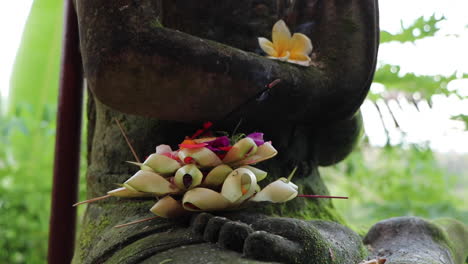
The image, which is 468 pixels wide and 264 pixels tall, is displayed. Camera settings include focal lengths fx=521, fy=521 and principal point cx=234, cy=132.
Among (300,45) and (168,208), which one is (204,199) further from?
(300,45)

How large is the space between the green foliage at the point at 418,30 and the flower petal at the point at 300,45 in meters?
1.07

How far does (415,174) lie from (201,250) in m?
2.33

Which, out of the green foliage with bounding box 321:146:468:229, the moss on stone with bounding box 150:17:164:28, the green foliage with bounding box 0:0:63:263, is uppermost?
the moss on stone with bounding box 150:17:164:28

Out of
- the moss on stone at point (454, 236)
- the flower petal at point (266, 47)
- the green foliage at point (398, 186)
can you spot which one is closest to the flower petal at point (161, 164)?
the flower petal at point (266, 47)

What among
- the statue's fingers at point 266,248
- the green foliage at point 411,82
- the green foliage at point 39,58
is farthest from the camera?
the green foliage at point 39,58

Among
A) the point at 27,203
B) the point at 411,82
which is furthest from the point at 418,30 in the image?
the point at 27,203

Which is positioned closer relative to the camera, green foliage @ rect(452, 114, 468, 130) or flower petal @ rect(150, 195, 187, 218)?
flower petal @ rect(150, 195, 187, 218)

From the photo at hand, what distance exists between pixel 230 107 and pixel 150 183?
0.71 ft

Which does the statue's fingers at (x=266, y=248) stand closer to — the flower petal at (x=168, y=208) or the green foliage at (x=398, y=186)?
the flower petal at (x=168, y=208)

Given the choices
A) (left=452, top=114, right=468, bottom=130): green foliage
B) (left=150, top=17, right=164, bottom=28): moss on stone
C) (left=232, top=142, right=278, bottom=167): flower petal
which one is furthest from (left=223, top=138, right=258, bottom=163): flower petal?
(left=452, top=114, right=468, bottom=130): green foliage

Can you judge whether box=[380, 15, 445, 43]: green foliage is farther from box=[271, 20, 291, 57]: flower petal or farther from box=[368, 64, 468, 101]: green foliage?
box=[271, 20, 291, 57]: flower petal

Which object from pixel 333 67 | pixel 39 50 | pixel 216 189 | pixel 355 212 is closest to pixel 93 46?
pixel 216 189

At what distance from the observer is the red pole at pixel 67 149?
1.42 meters

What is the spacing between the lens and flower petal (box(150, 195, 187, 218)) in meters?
0.86
